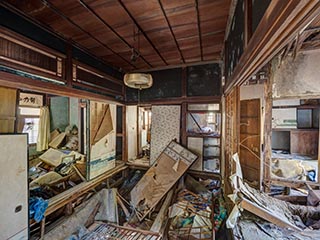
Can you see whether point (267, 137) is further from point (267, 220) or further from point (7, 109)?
point (7, 109)

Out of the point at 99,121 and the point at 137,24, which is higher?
the point at 137,24

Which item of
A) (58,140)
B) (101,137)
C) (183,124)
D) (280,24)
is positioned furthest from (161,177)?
(280,24)

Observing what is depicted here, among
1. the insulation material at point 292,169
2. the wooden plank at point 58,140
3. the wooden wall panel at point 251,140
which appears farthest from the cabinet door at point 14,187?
the insulation material at point 292,169

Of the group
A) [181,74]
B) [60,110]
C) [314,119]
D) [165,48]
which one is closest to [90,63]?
[165,48]

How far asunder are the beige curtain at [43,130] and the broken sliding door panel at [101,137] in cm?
233

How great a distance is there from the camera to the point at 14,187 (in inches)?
88.4

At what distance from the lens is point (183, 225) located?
10.3 feet

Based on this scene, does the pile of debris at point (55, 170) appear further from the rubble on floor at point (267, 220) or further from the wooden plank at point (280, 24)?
the wooden plank at point (280, 24)

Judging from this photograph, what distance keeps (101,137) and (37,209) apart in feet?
6.58

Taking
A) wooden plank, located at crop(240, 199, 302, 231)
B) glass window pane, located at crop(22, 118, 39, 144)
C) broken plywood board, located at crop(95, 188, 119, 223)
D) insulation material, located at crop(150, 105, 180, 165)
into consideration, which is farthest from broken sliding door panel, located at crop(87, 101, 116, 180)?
wooden plank, located at crop(240, 199, 302, 231)

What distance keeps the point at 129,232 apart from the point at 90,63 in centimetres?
319

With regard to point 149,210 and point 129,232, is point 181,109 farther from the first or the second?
point 129,232

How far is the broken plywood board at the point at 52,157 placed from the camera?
4797 mm

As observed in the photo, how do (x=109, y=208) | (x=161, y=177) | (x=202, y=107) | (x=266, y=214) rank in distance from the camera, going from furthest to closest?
(x=202, y=107)
(x=161, y=177)
(x=109, y=208)
(x=266, y=214)
